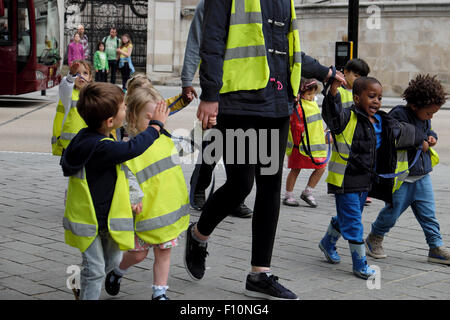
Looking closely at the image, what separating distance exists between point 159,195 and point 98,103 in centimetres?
55

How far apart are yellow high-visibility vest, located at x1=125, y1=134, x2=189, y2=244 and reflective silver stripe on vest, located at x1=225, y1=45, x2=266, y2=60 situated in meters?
0.61

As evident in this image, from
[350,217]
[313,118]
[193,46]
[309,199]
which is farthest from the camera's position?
[313,118]

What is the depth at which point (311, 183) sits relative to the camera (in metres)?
7.23

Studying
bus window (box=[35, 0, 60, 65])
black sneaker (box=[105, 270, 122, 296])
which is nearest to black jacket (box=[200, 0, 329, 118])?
black sneaker (box=[105, 270, 122, 296])

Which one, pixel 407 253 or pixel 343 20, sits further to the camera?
pixel 343 20

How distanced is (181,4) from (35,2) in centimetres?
1125

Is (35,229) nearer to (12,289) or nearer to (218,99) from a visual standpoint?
(12,289)

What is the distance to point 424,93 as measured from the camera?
5.04 meters

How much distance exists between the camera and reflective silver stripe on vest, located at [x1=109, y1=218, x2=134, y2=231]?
144 inches

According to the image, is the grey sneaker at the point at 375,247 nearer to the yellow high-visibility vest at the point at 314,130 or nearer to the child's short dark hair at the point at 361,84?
the child's short dark hair at the point at 361,84

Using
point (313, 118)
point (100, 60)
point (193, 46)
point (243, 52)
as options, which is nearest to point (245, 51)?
point (243, 52)

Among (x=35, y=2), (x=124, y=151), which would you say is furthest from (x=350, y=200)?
(x=35, y=2)

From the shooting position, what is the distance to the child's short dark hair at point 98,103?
3.66 metres

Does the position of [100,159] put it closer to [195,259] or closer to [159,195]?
[159,195]
